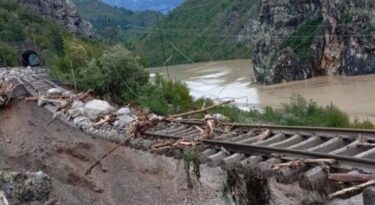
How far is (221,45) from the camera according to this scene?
118 metres

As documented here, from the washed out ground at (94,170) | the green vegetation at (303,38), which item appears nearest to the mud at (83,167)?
the washed out ground at (94,170)

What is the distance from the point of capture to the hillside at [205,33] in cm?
11056

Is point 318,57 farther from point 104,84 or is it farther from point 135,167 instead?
point 135,167

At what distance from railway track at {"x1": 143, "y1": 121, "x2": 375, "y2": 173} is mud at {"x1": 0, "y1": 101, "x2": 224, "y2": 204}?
2.96m

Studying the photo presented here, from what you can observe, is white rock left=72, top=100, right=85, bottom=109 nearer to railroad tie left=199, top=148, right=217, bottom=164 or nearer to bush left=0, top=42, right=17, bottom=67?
railroad tie left=199, top=148, right=217, bottom=164

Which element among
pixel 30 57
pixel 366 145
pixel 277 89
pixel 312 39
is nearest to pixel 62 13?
pixel 30 57

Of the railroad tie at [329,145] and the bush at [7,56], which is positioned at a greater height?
the bush at [7,56]

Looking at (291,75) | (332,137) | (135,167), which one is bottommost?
(291,75)

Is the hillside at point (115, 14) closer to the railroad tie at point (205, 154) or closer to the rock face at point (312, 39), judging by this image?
the rock face at point (312, 39)

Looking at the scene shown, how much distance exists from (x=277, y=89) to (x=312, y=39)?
15724 millimetres

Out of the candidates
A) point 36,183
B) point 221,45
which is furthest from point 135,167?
point 221,45

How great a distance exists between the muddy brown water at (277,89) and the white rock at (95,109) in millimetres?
21162

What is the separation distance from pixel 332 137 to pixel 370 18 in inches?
2696

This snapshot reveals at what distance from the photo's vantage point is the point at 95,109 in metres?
17.1
